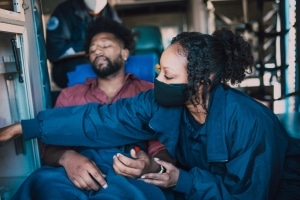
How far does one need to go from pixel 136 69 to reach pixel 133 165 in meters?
Result: 1.05

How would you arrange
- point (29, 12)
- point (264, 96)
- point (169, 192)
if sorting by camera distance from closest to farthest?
point (169, 192)
point (29, 12)
point (264, 96)

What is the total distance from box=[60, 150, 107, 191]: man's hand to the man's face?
68 cm

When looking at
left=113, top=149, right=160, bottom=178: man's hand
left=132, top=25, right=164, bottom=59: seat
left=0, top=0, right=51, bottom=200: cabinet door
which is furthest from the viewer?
left=132, top=25, right=164, bottom=59: seat

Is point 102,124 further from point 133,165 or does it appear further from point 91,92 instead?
point 91,92

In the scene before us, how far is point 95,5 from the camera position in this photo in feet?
7.42

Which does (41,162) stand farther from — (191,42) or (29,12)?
(191,42)

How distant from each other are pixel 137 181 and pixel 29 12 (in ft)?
3.32

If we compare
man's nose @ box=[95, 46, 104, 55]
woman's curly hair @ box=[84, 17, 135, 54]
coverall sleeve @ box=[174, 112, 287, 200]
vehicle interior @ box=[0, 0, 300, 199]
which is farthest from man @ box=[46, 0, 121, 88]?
coverall sleeve @ box=[174, 112, 287, 200]

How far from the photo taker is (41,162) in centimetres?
160

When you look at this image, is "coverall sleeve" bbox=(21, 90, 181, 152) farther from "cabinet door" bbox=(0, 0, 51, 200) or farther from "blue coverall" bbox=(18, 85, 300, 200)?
"cabinet door" bbox=(0, 0, 51, 200)

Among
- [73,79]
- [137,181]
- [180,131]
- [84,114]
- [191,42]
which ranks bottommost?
[137,181]

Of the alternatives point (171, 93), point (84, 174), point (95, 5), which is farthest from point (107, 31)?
point (84, 174)

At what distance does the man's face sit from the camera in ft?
6.17

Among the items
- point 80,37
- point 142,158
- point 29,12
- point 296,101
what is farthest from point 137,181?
point 80,37
